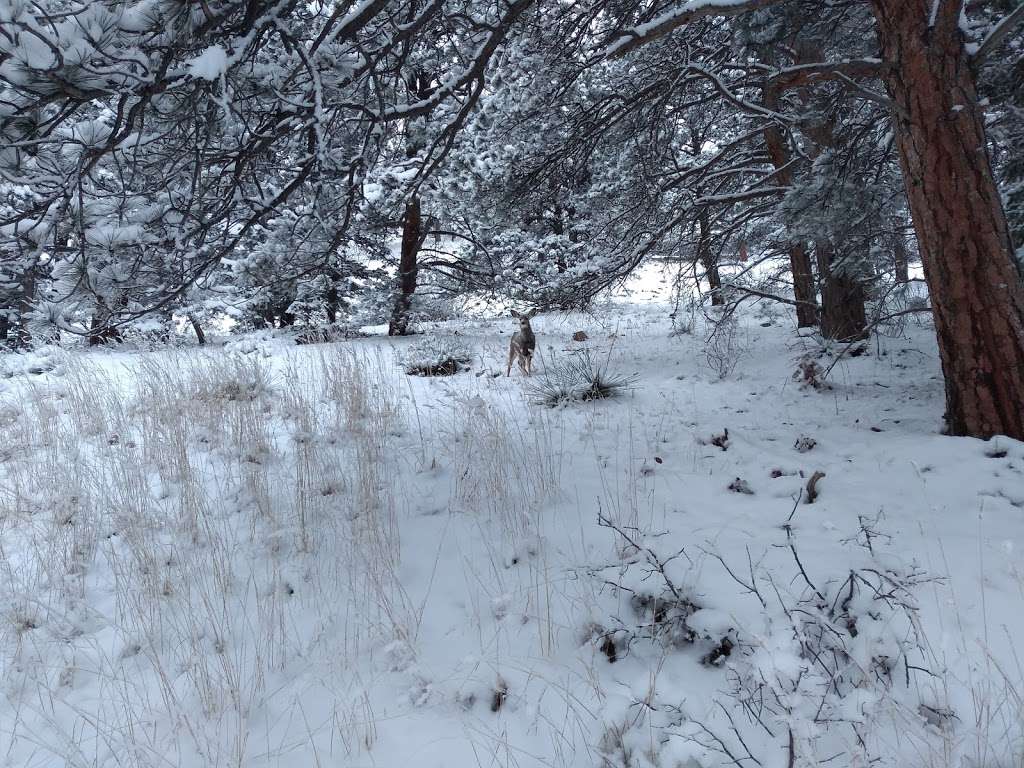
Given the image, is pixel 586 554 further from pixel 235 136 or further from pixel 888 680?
pixel 235 136

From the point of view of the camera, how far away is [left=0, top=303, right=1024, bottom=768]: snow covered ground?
1675mm

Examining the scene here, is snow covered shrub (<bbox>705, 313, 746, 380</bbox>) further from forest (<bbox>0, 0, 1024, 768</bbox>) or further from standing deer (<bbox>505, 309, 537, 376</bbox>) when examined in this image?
standing deer (<bbox>505, 309, 537, 376</bbox>)

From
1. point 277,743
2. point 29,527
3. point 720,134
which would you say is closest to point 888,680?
point 277,743

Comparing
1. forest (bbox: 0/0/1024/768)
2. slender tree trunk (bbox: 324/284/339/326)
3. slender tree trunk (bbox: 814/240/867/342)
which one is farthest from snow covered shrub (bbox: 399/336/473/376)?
slender tree trunk (bbox: 324/284/339/326)

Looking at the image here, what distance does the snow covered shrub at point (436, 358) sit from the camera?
7.43m

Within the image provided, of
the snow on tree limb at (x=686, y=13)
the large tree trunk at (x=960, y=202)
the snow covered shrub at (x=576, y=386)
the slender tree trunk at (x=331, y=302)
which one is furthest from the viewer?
the slender tree trunk at (x=331, y=302)

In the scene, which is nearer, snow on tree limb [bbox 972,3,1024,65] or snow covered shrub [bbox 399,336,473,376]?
snow on tree limb [bbox 972,3,1024,65]

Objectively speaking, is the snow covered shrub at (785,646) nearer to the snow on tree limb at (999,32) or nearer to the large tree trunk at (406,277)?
the snow on tree limb at (999,32)

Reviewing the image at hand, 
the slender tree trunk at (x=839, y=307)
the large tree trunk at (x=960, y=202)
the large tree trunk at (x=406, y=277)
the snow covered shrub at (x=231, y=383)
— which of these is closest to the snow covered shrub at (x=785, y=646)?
the large tree trunk at (x=960, y=202)

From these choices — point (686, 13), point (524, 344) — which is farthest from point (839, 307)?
point (686, 13)

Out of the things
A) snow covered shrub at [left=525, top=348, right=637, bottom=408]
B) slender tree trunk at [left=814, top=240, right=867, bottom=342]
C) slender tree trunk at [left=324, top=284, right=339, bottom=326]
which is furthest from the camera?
slender tree trunk at [left=324, top=284, right=339, bottom=326]

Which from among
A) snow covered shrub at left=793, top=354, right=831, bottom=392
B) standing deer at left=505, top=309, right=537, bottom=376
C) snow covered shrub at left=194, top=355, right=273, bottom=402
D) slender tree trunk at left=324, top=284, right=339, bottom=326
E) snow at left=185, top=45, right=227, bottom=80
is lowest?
snow covered shrub at left=793, top=354, right=831, bottom=392

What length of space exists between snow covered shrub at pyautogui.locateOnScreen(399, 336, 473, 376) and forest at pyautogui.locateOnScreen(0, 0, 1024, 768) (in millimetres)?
1787

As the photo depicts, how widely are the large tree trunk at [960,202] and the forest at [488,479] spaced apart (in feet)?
0.06
